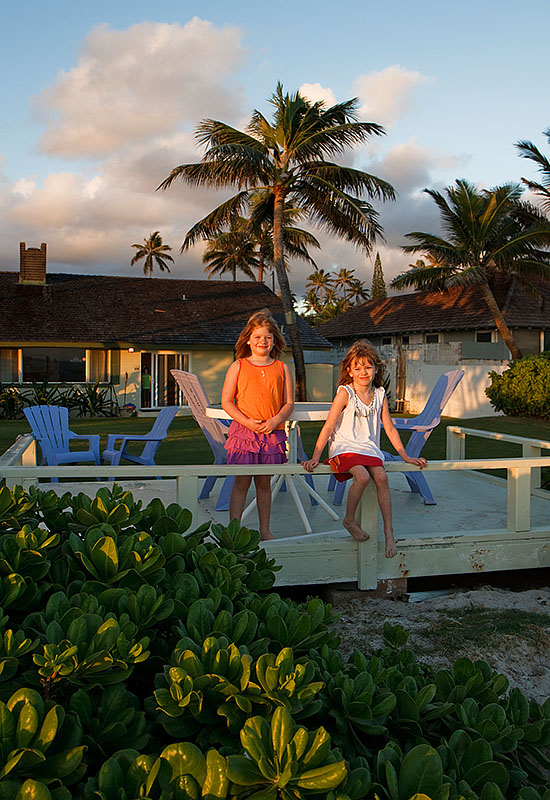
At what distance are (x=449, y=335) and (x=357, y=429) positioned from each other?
25.4 m

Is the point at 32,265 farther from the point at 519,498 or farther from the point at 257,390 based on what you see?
the point at 519,498

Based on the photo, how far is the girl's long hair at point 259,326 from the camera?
4766 mm

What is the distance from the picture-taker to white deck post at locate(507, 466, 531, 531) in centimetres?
471

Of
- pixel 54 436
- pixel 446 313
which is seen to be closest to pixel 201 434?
pixel 54 436

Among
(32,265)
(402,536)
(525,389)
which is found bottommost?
(402,536)

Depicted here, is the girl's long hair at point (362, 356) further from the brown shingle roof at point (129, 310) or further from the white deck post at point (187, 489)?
the brown shingle roof at point (129, 310)

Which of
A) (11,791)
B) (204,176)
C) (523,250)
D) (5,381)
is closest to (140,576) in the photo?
(11,791)

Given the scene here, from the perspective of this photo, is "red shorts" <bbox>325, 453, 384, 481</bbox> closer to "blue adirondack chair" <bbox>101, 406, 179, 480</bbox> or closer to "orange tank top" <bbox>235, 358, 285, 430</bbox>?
"orange tank top" <bbox>235, 358, 285, 430</bbox>

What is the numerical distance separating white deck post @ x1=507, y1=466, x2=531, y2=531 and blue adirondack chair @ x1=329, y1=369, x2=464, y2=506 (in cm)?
111

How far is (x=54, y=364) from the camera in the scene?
22.8 meters

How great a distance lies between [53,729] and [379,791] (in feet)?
2.07

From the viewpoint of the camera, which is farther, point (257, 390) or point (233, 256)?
point (233, 256)

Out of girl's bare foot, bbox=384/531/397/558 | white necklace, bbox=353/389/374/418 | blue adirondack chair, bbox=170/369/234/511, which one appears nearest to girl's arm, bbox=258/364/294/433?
white necklace, bbox=353/389/374/418

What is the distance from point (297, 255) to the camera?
2802 centimetres
